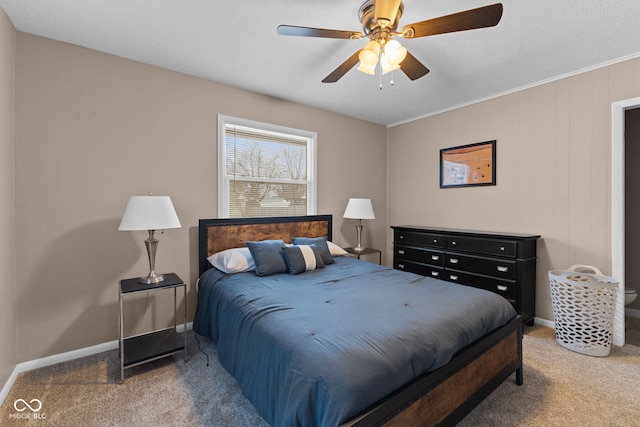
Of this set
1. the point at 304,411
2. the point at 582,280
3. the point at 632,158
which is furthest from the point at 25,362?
the point at 632,158

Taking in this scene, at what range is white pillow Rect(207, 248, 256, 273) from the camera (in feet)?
8.97

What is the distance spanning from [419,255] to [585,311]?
1.68m

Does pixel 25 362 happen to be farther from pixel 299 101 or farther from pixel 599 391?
pixel 599 391

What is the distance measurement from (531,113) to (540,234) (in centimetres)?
133

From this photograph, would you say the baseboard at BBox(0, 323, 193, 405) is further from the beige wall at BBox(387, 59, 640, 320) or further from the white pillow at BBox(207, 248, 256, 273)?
the beige wall at BBox(387, 59, 640, 320)

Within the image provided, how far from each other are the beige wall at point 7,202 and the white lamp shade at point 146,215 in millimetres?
718

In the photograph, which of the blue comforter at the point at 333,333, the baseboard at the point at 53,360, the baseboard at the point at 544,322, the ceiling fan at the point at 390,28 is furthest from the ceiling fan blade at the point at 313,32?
the baseboard at the point at 544,322

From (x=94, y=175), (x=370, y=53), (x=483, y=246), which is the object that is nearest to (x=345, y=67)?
(x=370, y=53)

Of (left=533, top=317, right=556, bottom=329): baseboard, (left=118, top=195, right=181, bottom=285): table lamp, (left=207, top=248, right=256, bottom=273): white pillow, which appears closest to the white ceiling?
(left=118, top=195, right=181, bottom=285): table lamp

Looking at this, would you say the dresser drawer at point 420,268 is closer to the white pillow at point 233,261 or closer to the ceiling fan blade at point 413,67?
the white pillow at point 233,261

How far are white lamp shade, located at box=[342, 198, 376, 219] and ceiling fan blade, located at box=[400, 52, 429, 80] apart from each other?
6.45 feet

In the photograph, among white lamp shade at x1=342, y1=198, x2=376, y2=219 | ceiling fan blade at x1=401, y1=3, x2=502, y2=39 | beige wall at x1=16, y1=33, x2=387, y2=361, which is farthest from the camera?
white lamp shade at x1=342, y1=198, x2=376, y2=219

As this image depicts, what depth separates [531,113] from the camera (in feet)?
10.5

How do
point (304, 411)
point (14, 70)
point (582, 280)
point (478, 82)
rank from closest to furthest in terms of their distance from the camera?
point (304, 411) → point (14, 70) → point (582, 280) → point (478, 82)
